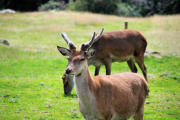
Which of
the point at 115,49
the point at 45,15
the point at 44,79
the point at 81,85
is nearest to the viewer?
the point at 81,85

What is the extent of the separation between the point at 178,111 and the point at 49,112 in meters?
4.07

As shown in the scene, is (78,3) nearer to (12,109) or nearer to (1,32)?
(1,32)

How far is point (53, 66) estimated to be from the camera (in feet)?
67.6

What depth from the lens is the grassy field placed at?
11523 millimetres

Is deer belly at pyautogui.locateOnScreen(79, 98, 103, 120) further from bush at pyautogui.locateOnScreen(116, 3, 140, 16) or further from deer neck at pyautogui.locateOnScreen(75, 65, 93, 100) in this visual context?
bush at pyautogui.locateOnScreen(116, 3, 140, 16)

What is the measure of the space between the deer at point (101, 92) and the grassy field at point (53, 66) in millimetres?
2518

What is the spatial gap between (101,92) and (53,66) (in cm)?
1306

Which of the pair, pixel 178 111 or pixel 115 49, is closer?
pixel 178 111

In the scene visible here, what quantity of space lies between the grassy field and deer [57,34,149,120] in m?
2.52

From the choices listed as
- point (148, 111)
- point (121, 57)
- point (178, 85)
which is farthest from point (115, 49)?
point (148, 111)

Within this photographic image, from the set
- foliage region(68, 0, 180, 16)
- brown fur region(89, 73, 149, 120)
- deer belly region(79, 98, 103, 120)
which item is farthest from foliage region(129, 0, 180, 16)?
deer belly region(79, 98, 103, 120)

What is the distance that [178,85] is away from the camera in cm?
1555

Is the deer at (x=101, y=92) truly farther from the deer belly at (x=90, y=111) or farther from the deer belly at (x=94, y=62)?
the deer belly at (x=94, y=62)

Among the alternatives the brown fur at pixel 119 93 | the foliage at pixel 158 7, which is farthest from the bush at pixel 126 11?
the brown fur at pixel 119 93
